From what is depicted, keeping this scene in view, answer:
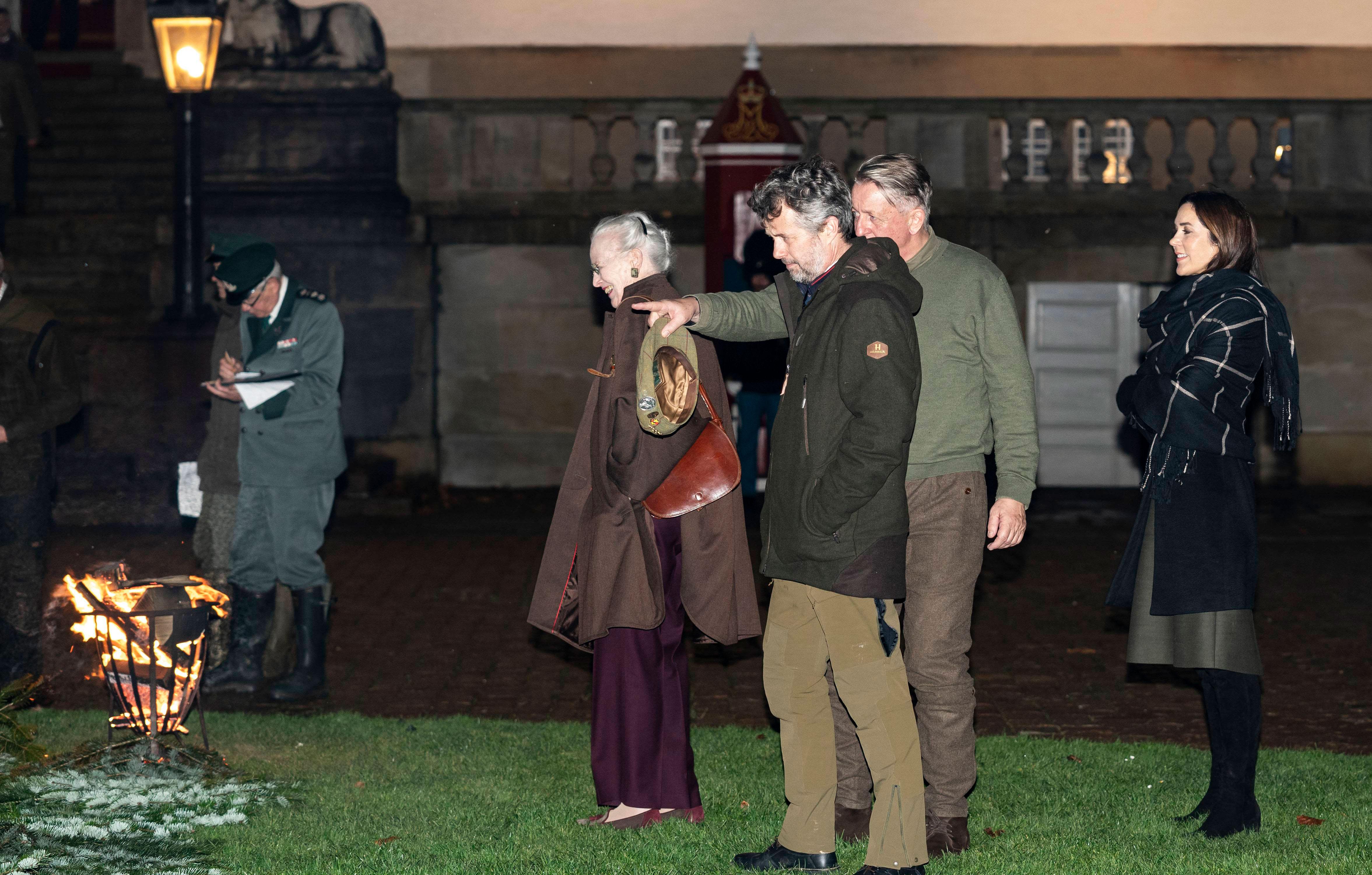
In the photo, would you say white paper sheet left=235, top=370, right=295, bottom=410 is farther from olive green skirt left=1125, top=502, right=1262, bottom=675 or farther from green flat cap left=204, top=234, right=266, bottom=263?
olive green skirt left=1125, top=502, right=1262, bottom=675

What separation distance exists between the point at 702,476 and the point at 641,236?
0.76 meters

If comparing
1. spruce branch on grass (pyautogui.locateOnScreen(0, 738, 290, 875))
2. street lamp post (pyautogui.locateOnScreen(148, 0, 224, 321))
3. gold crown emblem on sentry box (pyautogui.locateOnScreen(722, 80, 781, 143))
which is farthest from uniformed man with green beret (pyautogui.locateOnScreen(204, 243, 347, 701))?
street lamp post (pyautogui.locateOnScreen(148, 0, 224, 321))

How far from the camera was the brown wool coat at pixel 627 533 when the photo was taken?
4.88m

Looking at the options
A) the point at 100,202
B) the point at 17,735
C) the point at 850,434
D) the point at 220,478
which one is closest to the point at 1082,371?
the point at 100,202

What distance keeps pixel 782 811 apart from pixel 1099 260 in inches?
448

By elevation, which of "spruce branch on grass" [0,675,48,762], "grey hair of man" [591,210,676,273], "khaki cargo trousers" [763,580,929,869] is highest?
"grey hair of man" [591,210,676,273]

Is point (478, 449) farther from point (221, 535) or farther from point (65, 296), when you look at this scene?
point (221, 535)

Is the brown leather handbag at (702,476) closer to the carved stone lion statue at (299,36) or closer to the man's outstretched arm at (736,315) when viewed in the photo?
the man's outstretched arm at (736,315)

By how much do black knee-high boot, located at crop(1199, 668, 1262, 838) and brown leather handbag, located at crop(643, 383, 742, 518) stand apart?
1.59 metres

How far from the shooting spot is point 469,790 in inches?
219

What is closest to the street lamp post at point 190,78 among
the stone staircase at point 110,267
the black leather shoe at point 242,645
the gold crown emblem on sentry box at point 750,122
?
the stone staircase at point 110,267

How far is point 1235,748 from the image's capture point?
15.9ft

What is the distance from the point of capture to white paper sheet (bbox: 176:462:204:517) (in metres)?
7.31

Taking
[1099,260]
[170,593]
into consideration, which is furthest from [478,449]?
[170,593]
